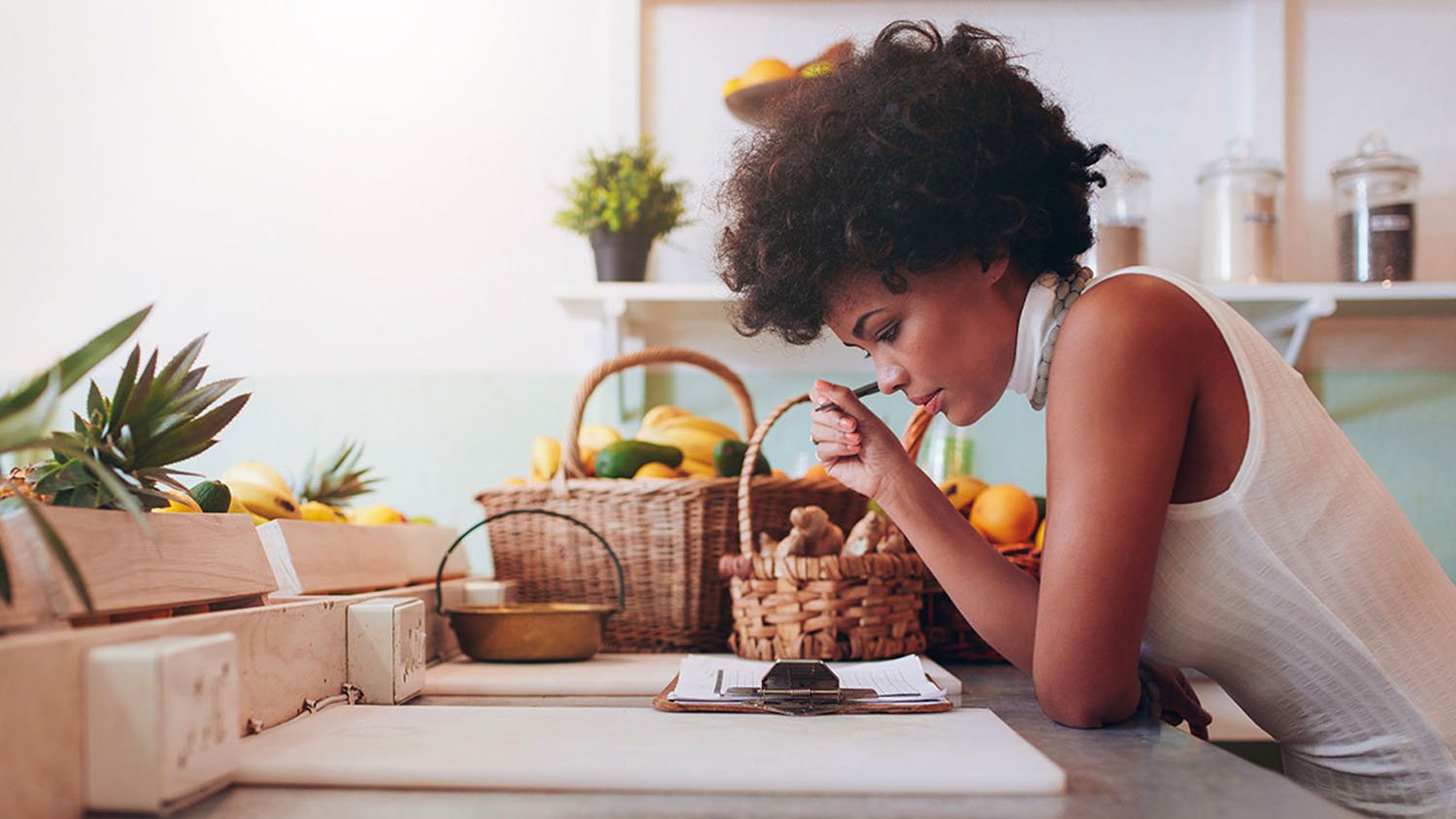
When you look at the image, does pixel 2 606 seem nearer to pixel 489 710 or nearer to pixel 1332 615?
pixel 489 710

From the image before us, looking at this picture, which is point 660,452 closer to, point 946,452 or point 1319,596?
point 946,452

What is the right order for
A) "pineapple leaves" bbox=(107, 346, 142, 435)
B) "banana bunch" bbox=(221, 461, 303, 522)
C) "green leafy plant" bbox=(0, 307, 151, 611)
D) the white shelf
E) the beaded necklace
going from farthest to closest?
the white shelf → "banana bunch" bbox=(221, 461, 303, 522) → the beaded necklace → "pineapple leaves" bbox=(107, 346, 142, 435) → "green leafy plant" bbox=(0, 307, 151, 611)

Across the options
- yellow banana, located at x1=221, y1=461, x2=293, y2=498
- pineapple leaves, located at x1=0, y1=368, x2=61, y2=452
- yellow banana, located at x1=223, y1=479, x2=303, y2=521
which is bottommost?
yellow banana, located at x1=223, y1=479, x2=303, y2=521

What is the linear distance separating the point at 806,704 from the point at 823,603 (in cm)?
29

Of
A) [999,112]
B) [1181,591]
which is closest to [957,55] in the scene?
[999,112]

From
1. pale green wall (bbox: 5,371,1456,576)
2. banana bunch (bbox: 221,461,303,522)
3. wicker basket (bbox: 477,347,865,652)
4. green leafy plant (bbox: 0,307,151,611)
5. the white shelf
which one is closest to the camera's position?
green leafy plant (bbox: 0,307,151,611)

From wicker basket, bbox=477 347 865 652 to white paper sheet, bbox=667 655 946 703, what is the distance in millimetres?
160

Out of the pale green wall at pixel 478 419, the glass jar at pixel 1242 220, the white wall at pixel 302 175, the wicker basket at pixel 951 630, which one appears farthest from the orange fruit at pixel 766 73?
the wicker basket at pixel 951 630

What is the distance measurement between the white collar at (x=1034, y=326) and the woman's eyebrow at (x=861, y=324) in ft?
0.41

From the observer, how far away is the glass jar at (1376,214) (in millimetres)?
1995

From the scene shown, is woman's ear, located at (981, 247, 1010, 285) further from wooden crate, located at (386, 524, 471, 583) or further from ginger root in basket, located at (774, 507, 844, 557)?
wooden crate, located at (386, 524, 471, 583)

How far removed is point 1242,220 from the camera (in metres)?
2.04

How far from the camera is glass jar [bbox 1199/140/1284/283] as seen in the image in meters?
2.03

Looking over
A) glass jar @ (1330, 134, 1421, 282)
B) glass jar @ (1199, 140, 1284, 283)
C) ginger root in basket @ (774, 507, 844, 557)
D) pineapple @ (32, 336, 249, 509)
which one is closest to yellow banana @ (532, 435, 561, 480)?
ginger root in basket @ (774, 507, 844, 557)
